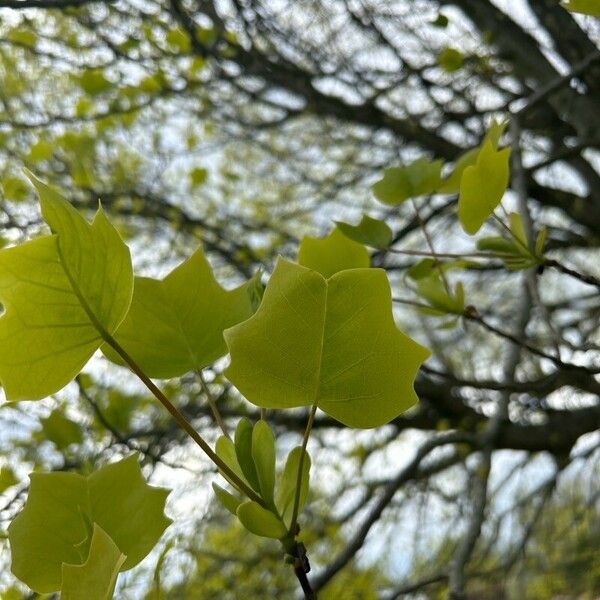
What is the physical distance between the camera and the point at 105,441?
159 centimetres

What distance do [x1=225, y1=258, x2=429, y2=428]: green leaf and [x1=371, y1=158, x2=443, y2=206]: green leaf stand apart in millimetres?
354

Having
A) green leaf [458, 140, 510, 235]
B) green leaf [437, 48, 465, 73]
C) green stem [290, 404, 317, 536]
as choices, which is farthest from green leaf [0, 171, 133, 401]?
green leaf [437, 48, 465, 73]

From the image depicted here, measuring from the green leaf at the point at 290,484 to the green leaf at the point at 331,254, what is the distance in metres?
0.19

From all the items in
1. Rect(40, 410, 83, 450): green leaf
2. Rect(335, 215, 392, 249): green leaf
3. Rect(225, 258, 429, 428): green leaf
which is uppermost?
Rect(40, 410, 83, 450): green leaf

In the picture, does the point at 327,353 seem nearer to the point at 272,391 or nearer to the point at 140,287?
the point at 272,391

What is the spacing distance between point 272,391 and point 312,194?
2294mm

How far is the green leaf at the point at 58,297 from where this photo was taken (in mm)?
461

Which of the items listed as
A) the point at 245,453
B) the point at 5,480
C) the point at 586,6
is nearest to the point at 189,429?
the point at 245,453

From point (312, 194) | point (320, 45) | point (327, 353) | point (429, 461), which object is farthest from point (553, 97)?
point (327, 353)

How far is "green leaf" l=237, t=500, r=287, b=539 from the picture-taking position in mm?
449

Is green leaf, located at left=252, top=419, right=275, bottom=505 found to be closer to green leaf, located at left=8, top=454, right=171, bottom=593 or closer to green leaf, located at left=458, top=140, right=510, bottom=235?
green leaf, located at left=8, top=454, right=171, bottom=593

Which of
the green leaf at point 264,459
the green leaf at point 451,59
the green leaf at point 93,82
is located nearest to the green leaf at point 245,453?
the green leaf at point 264,459

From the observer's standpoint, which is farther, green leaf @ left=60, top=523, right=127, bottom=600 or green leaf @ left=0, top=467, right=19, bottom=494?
green leaf @ left=0, top=467, right=19, bottom=494

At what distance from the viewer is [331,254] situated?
0.66m
